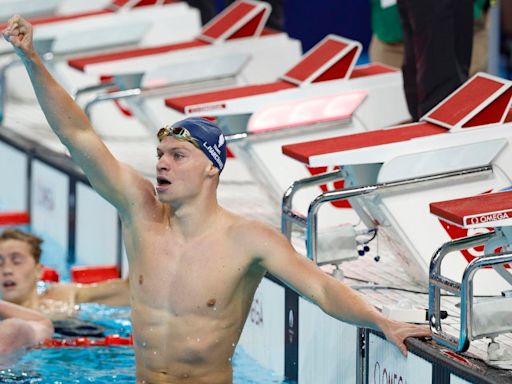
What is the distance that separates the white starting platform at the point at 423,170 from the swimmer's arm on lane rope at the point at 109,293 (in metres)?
1.03

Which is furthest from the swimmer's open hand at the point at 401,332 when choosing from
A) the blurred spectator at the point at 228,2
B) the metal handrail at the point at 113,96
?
the blurred spectator at the point at 228,2

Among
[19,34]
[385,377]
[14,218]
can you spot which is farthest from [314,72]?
[19,34]

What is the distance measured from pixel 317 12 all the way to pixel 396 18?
514 centimetres

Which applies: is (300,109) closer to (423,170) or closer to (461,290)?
(423,170)

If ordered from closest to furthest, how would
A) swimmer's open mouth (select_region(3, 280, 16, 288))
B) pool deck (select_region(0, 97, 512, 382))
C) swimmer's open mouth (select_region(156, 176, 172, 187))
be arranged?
swimmer's open mouth (select_region(156, 176, 172, 187)) < pool deck (select_region(0, 97, 512, 382)) < swimmer's open mouth (select_region(3, 280, 16, 288))

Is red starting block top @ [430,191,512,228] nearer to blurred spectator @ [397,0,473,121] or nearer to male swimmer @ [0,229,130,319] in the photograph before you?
blurred spectator @ [397,0,473,121]

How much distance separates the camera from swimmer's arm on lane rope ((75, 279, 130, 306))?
5895 millimetres

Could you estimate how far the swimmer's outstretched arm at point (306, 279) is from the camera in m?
3.81

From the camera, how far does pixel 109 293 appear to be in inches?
233

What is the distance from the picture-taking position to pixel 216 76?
7281mm

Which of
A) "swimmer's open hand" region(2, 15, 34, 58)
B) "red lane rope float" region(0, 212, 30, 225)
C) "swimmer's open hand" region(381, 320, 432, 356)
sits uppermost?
"swimmer's open hand" region(2, 15, 34, 58)

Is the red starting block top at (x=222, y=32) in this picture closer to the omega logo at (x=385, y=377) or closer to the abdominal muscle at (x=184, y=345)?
the omega logo at (x=385, y=377)

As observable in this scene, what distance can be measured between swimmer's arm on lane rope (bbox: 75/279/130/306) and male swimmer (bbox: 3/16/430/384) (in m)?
1.92

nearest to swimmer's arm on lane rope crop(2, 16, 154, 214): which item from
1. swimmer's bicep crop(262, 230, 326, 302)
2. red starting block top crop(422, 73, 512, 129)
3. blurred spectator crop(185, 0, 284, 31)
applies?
swimmer's bicep crop(262, 230, 326, 302)
